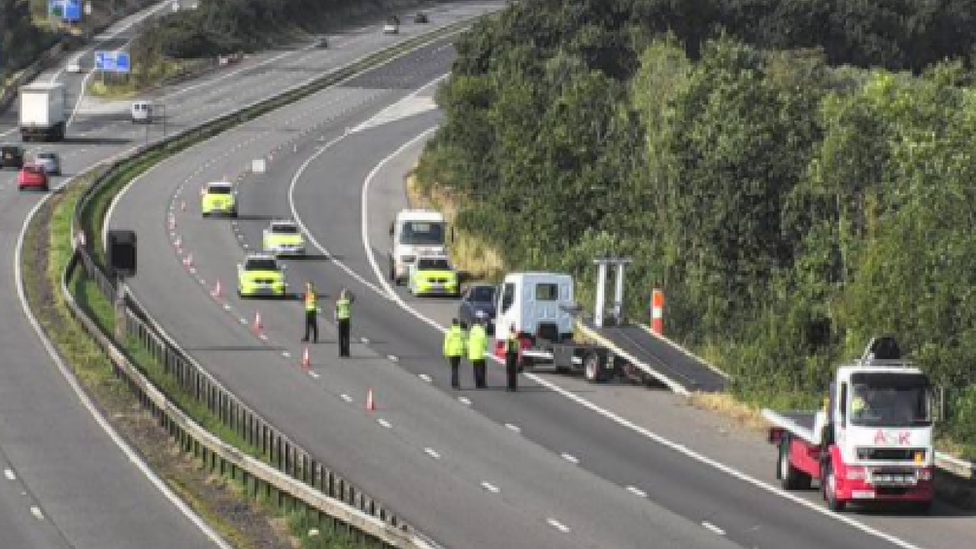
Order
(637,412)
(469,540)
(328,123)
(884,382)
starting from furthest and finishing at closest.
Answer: (328,123) < (637,412) < (884,382) < (469,540)

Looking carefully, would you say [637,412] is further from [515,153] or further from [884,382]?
[515,153]

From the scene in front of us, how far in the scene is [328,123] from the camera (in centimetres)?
14138

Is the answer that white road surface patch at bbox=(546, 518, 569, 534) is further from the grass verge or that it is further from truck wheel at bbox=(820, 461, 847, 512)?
truck wheel at bbox=(820, 461, 847, 512)

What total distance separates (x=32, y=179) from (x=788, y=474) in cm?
6863

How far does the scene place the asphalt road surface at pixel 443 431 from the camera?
3712 centimetres

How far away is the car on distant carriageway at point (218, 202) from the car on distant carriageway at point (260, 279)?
24.3 meters

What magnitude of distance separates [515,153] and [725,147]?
1756cm

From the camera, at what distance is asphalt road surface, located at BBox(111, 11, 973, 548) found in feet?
122

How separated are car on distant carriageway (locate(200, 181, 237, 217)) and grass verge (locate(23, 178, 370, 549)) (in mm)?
13010

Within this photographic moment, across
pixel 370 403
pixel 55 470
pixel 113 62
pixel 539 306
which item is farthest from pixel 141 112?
pixel 55 470

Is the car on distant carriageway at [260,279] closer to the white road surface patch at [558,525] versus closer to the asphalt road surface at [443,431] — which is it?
the asphalt road surface at [443,431]

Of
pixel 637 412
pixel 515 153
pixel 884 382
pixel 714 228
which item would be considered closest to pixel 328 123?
pixel 515 153

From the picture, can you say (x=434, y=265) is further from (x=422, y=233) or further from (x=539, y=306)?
(x=539, y=306)

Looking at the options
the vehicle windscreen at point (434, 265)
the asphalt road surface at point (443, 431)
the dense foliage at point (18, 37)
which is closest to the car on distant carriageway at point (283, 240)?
the asphalt road surface at point (443, 431)
